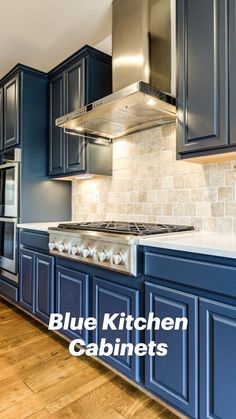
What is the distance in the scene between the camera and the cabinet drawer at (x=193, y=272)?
1125 millimetres

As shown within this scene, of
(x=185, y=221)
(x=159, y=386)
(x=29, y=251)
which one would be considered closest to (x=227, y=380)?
(x=159, y=386)

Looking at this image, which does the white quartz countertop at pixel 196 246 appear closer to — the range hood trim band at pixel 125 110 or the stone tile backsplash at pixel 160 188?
the stone tile backsplash at pixel 160 188

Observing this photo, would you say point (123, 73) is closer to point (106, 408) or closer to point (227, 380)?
point (227, 380)

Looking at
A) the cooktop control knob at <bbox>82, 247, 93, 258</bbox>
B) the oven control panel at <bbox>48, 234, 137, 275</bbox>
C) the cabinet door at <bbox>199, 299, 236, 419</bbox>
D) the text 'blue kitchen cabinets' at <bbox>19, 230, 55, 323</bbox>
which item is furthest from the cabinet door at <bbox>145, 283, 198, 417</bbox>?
the text 'blue kitchen cabinets' at <bbox>19, 230, 55, 323</bbox>

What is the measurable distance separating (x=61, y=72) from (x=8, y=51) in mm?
642

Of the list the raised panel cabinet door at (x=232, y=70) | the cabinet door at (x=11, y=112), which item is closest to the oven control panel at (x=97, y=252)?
the raised panel cabinet door at (x=232, y=70)

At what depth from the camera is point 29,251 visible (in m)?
2.48

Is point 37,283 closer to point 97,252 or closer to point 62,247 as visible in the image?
point 62,247

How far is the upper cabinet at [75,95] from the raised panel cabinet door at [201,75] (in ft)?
3.17

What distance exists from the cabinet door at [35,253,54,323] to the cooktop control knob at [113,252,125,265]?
81 centimetres

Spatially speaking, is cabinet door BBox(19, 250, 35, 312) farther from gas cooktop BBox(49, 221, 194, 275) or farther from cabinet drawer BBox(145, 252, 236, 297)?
cabinet drawer BBox(145, 252, 236, 297)

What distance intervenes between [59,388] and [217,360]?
0.99 m

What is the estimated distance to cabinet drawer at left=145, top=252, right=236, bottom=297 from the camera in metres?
1.12

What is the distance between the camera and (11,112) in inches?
112
